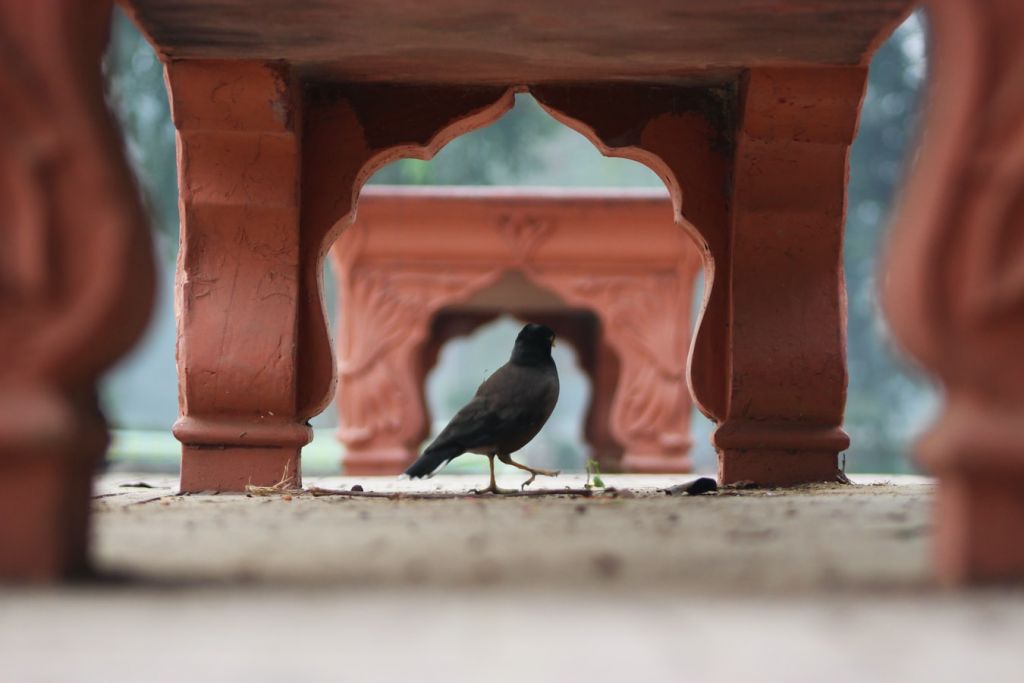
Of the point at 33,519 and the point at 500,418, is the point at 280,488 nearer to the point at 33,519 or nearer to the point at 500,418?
the point at 500,418

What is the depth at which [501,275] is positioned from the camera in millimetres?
7039

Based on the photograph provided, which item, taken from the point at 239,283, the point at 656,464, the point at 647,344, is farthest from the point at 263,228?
the point at 656,464

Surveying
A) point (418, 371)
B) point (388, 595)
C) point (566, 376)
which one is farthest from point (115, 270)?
point (566, 376)

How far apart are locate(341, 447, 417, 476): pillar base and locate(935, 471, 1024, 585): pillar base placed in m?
5.15

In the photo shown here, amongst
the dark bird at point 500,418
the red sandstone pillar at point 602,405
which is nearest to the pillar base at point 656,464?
the red sandstone pillar at point 602,405

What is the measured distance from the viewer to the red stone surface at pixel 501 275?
6723 millimetres

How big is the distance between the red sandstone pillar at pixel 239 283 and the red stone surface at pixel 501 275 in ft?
9.08

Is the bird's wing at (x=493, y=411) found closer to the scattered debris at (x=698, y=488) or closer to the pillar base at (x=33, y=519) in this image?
the scattered debris at (x=698, y=488)

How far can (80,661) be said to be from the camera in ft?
4.60

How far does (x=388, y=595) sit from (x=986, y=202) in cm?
99

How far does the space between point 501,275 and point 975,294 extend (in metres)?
5.38

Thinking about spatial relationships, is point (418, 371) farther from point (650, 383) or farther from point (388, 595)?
point (388, 595)

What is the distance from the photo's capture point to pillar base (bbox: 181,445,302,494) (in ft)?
12.4

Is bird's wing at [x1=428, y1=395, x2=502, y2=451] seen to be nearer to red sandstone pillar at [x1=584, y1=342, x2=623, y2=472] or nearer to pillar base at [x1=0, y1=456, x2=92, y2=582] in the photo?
pillar base at [x1=0, y1=456, x2=92, y2=582]
